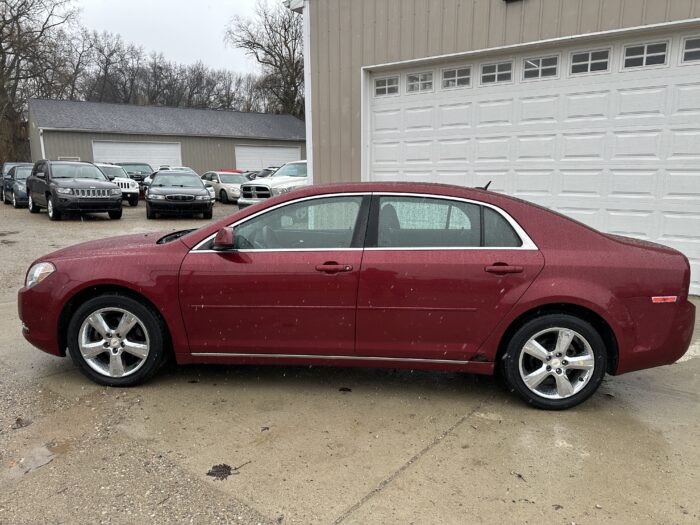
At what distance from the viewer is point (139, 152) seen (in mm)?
30859

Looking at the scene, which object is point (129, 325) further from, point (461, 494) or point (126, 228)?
point (126, 228)

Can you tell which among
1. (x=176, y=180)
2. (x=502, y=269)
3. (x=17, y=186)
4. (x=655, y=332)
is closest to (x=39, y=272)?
(x=502, y=269)

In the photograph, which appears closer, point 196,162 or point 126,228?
point 126,228

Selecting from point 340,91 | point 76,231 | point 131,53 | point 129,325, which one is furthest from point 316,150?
point 131,53

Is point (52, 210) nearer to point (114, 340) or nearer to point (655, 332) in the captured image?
point (114, 340)

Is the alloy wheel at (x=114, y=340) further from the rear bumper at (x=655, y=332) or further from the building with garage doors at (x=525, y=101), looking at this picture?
the building with garage doors at (x=525, y=101)

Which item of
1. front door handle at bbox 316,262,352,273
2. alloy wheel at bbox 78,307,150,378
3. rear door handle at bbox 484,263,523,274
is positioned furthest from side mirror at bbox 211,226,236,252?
rear door handle at bbox 484,263,523,274

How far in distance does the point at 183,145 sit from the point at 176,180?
710 inches

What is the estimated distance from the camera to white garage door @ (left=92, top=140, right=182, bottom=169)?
97.6 feet

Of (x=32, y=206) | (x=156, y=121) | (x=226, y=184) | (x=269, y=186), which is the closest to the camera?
(x=269, y=186)

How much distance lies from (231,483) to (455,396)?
176 centimetres

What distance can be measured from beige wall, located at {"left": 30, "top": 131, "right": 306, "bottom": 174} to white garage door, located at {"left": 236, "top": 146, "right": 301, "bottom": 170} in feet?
0.98

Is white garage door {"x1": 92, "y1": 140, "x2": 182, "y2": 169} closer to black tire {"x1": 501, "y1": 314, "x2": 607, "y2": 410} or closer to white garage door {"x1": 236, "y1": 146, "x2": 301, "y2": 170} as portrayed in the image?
white garage door {"x1": 236, "y1": 146, "x2": 301, "y2": 170}

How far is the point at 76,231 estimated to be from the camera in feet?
41.2
